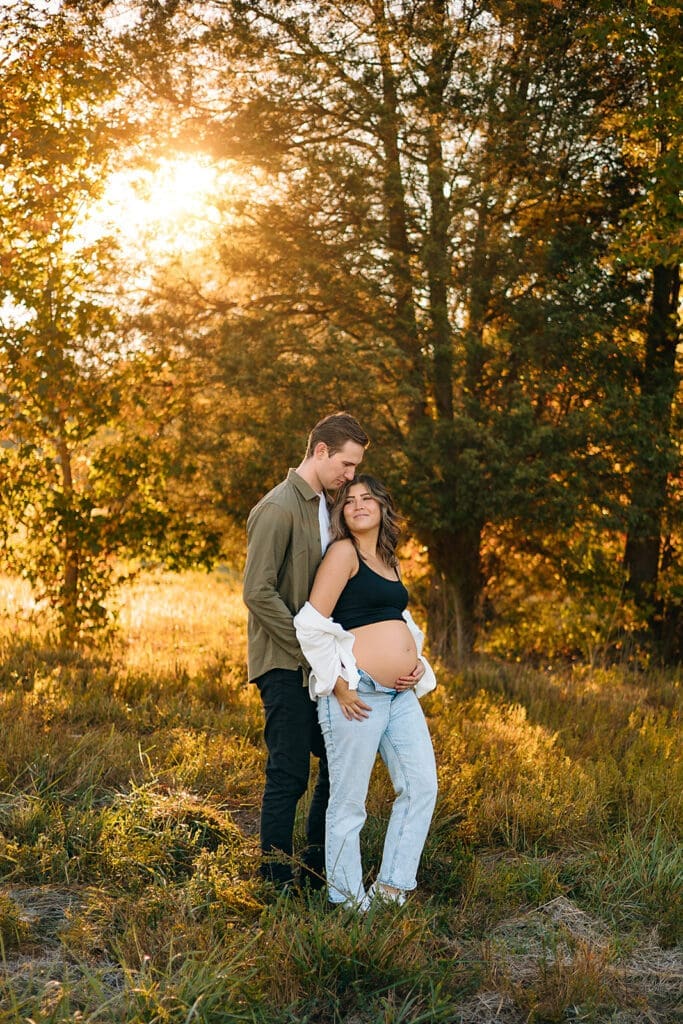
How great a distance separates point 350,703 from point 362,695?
8 centimetres

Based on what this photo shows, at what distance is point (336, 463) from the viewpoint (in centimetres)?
457

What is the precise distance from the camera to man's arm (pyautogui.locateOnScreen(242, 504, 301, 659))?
4406 mm

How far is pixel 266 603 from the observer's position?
4398 mm

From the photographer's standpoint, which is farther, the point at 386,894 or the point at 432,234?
the point at 432,234

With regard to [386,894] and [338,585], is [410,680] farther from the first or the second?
[386,894]

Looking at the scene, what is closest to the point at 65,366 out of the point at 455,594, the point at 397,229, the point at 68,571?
the point at 68,571

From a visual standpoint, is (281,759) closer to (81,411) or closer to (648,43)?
(81,411)

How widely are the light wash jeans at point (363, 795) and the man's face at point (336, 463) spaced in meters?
0.84

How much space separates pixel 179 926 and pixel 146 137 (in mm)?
8290

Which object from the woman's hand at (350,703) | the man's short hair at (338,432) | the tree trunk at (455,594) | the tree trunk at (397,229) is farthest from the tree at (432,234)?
the woman's hand at (350,703)

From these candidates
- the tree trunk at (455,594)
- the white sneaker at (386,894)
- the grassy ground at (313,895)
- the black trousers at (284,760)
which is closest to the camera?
the grassy ground at (313,895)

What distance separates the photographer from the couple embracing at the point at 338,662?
4.34 m

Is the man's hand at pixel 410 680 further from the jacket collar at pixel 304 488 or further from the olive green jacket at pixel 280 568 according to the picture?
the jacket collar at pixel 304 488

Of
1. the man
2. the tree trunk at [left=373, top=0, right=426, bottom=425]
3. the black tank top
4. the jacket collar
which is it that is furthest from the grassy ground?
the tree trunk at [left=373, top=0, right=426, bottom=425]
